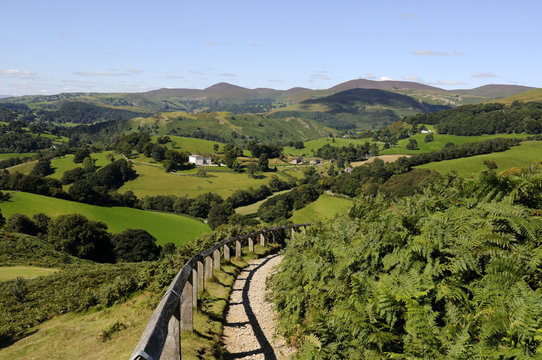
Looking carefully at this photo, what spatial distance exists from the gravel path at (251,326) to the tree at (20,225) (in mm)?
62084

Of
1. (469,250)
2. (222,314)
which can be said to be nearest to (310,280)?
(222,314)

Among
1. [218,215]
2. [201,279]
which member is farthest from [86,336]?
[218,215]

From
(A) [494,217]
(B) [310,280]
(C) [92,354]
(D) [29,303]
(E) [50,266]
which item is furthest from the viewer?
(E) [50,266]

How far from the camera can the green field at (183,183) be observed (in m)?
141

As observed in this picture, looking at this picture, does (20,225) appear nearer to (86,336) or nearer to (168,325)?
(86,336)

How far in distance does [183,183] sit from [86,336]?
146m

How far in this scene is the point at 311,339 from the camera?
18.6 feet

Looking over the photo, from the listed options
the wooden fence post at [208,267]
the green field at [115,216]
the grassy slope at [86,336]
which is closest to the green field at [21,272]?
the grassy slope at [86,336]

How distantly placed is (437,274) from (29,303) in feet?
44.8

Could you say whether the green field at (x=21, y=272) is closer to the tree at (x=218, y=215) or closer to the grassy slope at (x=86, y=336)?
the grassy slope at (x=86, y=336)

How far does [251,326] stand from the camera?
851 centimetres

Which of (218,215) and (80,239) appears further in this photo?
(218,215)

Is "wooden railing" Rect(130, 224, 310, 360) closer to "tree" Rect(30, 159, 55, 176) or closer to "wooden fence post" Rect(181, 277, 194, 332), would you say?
"wooden fence post" Rect(181, 277, 194, 332)

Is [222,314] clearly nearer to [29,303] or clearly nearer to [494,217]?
[494,217]
